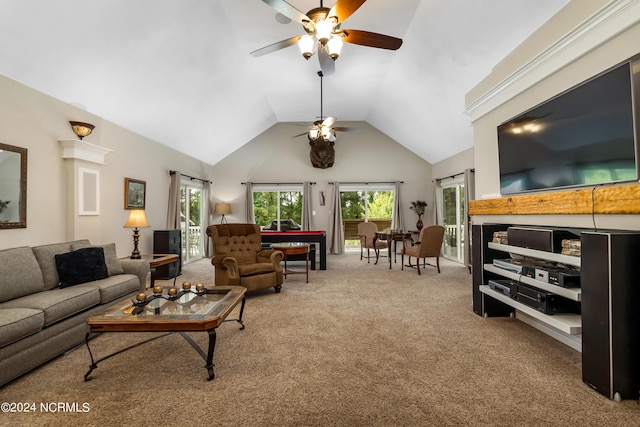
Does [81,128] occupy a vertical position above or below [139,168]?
above

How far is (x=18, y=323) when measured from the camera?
78.6 inches

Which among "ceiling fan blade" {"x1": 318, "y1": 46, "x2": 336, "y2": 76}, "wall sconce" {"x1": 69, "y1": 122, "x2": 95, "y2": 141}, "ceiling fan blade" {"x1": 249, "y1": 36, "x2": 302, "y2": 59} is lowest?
"wall sconce" {"x1": 69, "y1": 122, "x2": 95, "y2": 141}

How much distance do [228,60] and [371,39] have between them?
2914 mm

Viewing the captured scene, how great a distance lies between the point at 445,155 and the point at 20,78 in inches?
296

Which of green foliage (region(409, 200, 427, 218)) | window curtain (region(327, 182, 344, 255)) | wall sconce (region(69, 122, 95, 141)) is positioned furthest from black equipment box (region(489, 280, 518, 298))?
window curtain (region(327, 182, 344, 255))

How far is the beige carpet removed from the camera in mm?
1656

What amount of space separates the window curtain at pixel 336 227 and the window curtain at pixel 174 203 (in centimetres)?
391

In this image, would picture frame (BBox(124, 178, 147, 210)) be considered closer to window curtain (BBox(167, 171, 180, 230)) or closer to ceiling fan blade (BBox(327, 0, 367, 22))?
window curtain (BBox(167, 171, 180, 230))

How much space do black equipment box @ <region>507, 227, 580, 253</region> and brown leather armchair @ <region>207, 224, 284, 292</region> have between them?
2.92m

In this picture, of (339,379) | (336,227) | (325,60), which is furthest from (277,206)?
(339,379)

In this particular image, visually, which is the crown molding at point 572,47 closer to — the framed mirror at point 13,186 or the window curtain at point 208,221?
the framed mirror at point 13,186

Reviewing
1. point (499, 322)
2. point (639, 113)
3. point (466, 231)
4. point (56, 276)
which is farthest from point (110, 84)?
point (466, 231)

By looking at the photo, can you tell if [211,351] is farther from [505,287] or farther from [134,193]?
[134,193]

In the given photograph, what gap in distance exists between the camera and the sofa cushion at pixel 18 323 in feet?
6.25
